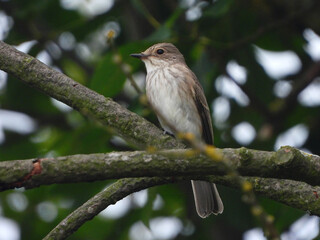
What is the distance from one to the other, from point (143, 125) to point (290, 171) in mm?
1180

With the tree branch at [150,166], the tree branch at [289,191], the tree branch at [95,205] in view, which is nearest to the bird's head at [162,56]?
the tree branch at [95,205]

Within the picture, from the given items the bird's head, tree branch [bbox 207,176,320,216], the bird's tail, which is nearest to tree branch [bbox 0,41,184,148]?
tree branch [bbox 207,176,320,216]

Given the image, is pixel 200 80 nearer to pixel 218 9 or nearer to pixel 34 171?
pixel 218 9

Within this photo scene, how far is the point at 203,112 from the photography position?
5.90 metres

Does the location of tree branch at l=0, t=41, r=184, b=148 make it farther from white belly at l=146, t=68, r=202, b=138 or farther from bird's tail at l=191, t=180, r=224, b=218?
white belly at l=146, t=68, r=202, b=138

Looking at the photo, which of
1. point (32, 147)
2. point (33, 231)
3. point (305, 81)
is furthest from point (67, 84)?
point (33, 231)

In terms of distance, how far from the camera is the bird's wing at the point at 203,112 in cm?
579

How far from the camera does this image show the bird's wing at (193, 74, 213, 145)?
19.0ft

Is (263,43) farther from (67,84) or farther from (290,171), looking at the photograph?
(290,171)

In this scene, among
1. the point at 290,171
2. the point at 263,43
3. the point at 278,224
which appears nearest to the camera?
the point at 290,171

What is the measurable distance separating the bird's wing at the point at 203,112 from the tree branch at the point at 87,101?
5.91 feet

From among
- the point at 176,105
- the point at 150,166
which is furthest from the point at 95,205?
the point at 176,105

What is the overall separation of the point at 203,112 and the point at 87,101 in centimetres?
218

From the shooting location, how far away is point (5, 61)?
13.2 feet
